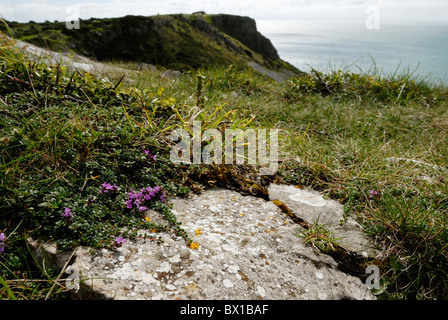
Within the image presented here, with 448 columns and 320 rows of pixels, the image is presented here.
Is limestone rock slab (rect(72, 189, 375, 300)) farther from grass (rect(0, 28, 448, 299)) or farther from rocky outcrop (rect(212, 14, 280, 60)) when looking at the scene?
rocky outcrop (rect(212, 14, 280, 60))

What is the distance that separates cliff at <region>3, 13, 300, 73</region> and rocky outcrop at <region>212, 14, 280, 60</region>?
8915mm

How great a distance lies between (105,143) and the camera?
2.64m

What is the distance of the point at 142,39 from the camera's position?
18.1m

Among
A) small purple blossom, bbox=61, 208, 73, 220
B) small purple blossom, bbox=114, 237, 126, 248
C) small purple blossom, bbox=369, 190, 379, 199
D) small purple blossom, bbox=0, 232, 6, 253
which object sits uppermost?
small purple blossom, bbox=61, 208, 73, 220

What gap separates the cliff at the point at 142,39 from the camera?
1461cm

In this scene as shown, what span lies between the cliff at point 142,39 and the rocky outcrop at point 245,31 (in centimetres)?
892

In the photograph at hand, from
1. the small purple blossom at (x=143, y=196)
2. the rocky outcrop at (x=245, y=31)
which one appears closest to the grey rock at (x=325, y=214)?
the small purple blossom at (x=143, y=196)

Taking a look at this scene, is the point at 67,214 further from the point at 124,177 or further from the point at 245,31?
the point at 245,31

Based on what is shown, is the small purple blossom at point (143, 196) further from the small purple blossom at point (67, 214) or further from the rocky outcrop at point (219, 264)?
the small purple blossom at point (67, 214)

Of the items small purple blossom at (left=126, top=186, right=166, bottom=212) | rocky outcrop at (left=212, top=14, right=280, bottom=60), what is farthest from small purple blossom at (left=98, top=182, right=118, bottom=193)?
rocky outcrop at (left=212, top=14, right=280, bottom=60)

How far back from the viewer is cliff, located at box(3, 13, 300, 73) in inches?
575

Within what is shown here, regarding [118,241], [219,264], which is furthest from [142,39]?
[219,264]
